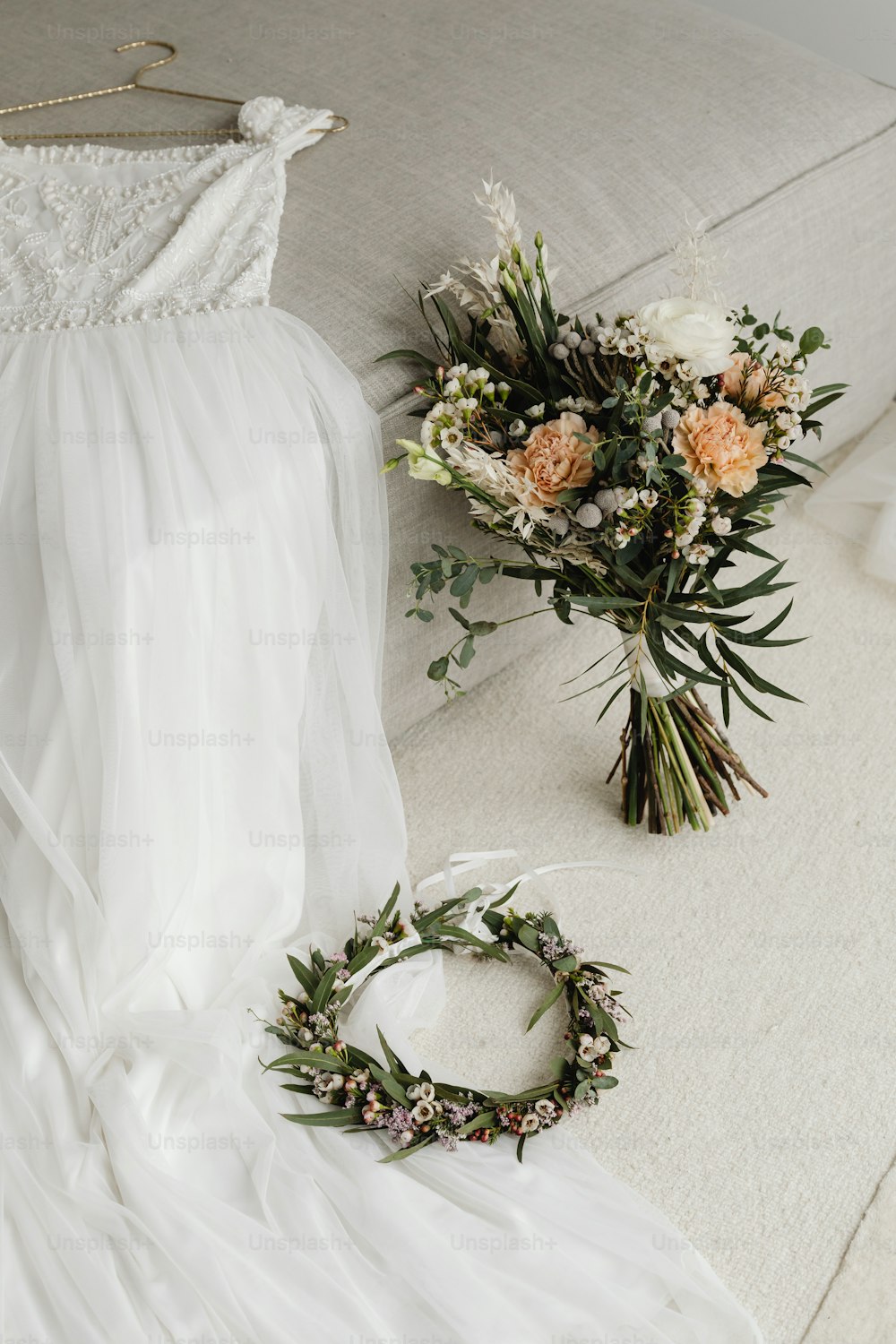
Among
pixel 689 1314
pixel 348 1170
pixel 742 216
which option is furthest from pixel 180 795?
pixel 742 216

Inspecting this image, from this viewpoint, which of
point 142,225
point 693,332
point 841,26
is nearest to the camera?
point 693,332

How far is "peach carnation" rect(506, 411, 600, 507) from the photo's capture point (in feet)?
Result: 3.69

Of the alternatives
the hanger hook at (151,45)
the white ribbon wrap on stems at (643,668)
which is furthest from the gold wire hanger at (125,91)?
the white ribbon wrap on stems at (643,668)

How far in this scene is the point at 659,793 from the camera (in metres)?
1.42

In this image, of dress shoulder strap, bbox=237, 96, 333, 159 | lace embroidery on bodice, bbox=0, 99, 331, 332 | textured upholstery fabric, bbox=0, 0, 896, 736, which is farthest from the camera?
dress shoulder strap, bbox=237, 96, 333, 159

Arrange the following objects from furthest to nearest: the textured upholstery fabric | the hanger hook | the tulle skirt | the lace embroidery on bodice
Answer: the hanger hook < the textured upholstery fabric < the lace embroidery on bodice < the tulle skirt

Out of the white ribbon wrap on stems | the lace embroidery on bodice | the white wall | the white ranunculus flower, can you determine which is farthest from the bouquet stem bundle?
the white wall

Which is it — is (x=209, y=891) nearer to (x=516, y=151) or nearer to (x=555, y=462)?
(x=555, y=462)

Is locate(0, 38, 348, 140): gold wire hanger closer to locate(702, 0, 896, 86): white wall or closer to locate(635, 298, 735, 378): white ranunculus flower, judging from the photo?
locate(635, 298, 735, 378): white ranunculus flower

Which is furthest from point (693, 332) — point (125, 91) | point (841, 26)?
point (841, 26)

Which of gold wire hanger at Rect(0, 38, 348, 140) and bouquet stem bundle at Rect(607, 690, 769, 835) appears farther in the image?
gold wire hanger at Rect(0, 38, 348, 140)

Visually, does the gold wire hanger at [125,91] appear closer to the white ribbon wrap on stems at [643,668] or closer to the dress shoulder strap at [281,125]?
the dress shoulder strap at [281,125]

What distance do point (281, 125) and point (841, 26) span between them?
1.48 metres

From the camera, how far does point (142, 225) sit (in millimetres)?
1335
